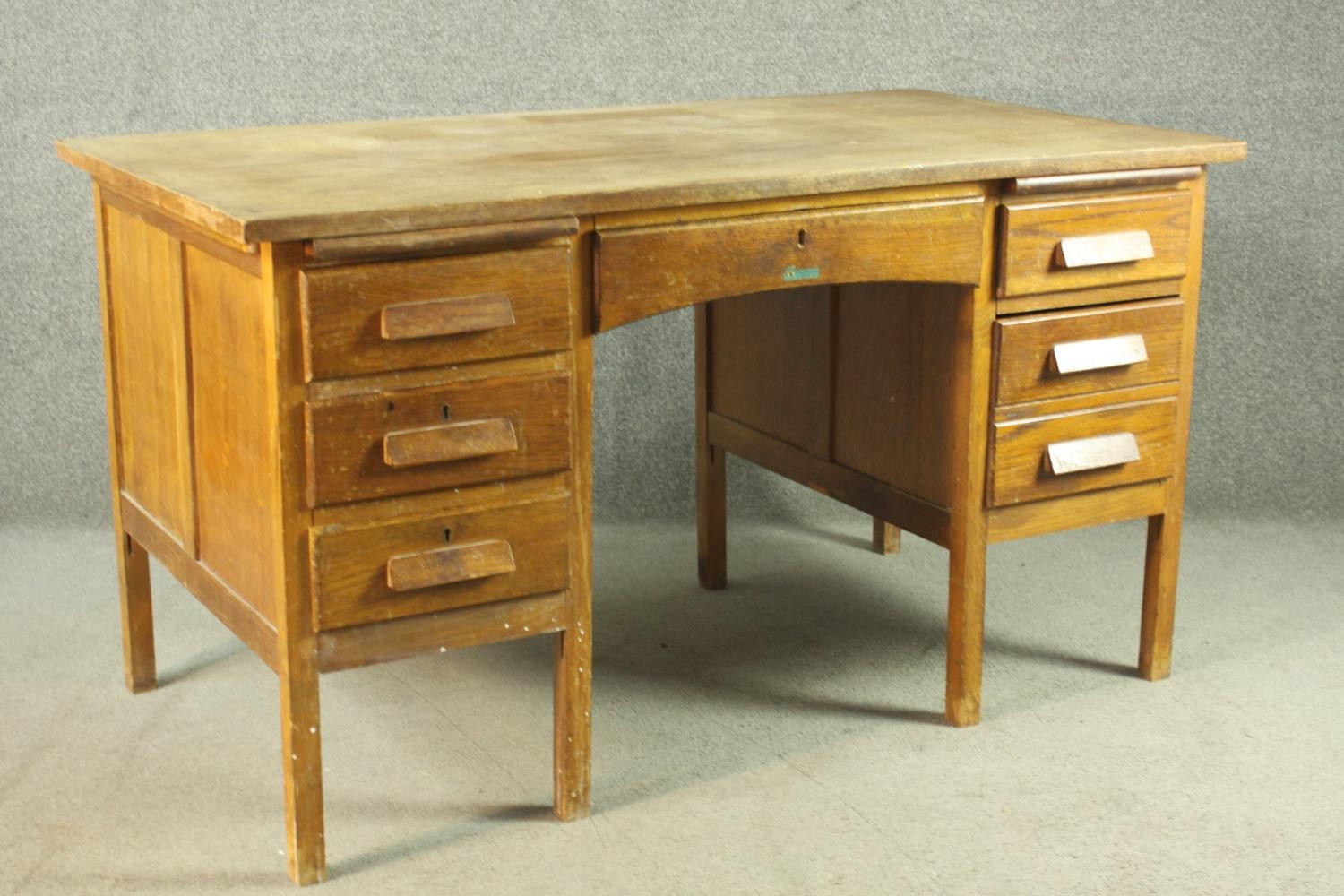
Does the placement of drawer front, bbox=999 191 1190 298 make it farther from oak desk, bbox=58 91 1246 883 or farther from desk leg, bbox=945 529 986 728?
desk leg, bbox=945 529 986 728

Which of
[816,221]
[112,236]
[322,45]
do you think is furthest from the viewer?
[322,45]

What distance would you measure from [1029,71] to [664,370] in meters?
0.91

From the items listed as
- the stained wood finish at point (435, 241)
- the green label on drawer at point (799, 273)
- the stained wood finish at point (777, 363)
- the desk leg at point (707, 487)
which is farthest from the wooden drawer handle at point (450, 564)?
the desk leg at point (707, 487)

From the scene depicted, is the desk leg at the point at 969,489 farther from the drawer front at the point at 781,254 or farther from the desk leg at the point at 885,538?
the desk leg at the point at 885,538

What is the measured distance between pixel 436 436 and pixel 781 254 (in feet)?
1.67

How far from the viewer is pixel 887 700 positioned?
2.68 metres

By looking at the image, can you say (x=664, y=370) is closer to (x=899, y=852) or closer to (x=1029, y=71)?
(x=1029, y=71)

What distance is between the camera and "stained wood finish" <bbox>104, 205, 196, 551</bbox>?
230 centimetres

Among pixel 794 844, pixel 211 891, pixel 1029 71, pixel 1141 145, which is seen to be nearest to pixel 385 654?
pixel 211 891

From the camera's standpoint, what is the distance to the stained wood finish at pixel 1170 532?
260 centimetres

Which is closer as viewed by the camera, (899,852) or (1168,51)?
(899,852)

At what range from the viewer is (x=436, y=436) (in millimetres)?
2057

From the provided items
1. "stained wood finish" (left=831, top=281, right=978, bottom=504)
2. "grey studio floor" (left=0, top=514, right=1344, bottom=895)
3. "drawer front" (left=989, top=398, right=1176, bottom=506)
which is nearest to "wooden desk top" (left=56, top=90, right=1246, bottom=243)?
"stained wood finish" (left=831, top=281, right=978, bottom=504)

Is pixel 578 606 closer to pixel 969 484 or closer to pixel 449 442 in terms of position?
pixel 449 442
